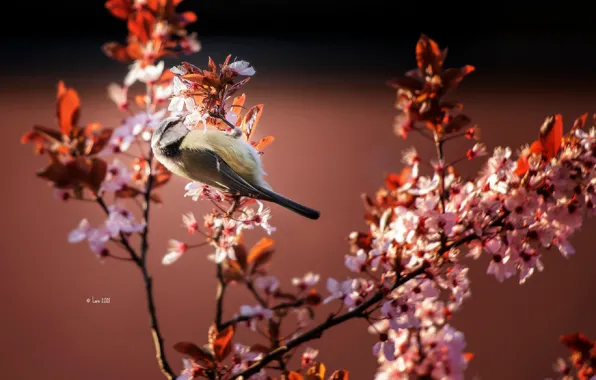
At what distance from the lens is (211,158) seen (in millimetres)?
377

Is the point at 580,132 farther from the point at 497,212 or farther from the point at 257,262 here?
the point at 257,262

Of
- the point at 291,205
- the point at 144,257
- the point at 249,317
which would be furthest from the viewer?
the point at 249,317

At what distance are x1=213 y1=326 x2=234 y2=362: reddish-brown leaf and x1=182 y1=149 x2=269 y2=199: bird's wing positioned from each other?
0.21 metres

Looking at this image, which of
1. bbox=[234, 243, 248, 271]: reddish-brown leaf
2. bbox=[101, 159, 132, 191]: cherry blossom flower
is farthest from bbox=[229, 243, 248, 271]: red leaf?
bbox=[101, 159, 132, 191]: cherry blossom flower

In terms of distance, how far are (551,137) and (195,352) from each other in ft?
1.47

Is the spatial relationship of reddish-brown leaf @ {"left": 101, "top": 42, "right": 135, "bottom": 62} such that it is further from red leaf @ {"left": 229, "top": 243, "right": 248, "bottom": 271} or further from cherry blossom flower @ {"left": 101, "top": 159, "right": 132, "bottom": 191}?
red leaf @ {"left": 229, "top": 243, "right": 248, "bottom": 271}

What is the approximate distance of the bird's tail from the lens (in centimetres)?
34

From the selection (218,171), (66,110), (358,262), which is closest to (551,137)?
(358,262)

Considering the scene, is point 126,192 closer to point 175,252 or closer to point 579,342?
point 175,252

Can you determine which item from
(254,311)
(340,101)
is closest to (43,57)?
(340,101)

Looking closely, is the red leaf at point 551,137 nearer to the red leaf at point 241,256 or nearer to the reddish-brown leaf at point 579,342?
the reddish-brown leaf at point 579,342

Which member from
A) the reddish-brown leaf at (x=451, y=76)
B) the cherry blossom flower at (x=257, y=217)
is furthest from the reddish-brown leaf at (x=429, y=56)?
the cherry blossom flower at (x=257, y=217)

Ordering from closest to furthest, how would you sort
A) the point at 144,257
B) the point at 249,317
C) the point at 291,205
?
the point at 291,205, the point at 144,257, the point at 249,317

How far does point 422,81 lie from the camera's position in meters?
0.51
